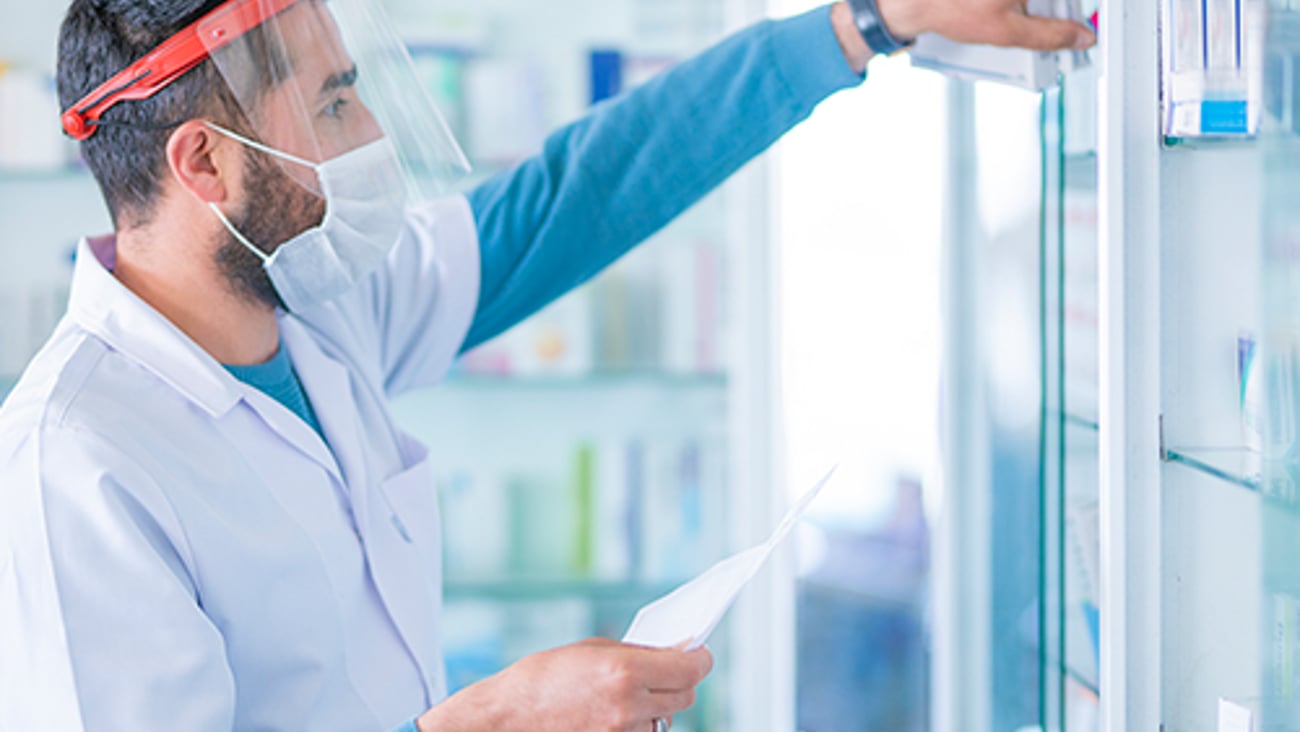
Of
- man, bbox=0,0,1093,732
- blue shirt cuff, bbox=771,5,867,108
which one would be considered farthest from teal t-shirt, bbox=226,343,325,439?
blue shirt cuff, bbox=771,5,867,108

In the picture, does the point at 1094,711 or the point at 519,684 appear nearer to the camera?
the point at 519,684

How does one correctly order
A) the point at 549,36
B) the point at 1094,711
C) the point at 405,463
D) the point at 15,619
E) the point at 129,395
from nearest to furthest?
the point at 15,619
the point at 129,395
the point at 1094,711
the point at 405,463
the point at 549,36

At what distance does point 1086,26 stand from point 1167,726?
63cm

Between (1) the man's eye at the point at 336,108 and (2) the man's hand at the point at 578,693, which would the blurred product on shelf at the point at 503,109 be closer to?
(1) the man's eye at the point at 336,108

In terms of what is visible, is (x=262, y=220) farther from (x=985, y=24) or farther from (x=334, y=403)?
(x=985, y=24)

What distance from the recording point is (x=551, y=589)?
2328 millimetres

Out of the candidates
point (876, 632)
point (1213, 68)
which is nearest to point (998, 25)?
point (1213, 68)

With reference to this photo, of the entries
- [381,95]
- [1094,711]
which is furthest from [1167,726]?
[381,95]

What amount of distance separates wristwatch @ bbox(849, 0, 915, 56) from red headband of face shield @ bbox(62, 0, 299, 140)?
584 mm

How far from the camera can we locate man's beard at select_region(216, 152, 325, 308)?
Result: 1.08 metres

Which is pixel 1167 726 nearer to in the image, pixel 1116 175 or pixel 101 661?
pixel 1116 175

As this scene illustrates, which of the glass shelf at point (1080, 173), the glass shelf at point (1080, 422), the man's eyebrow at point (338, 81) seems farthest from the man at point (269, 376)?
the glass shelf at point (1080, 422)

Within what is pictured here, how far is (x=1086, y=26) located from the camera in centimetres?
105

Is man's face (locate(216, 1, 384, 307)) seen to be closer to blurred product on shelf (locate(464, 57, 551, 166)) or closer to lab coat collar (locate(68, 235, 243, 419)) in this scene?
lab coat collar (locate(68, 235, 243, 419))
